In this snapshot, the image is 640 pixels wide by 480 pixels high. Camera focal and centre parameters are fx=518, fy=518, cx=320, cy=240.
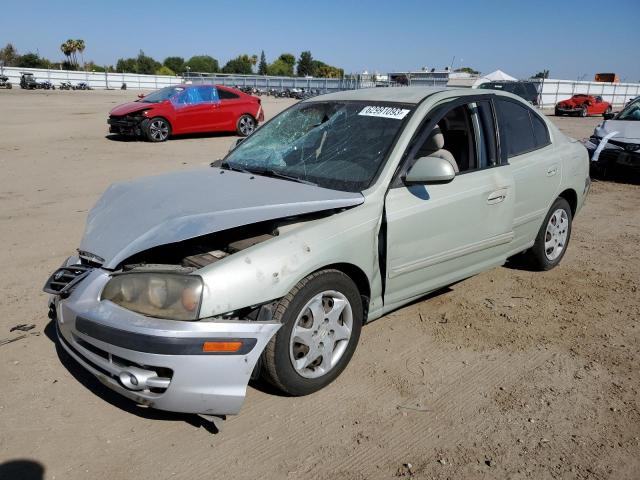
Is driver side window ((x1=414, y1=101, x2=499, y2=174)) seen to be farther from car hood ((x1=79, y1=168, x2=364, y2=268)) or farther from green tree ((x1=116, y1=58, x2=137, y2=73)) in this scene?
green tree ((x1=116, y1=58, x2=137, y2=73))

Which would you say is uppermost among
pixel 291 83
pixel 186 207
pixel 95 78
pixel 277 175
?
pixel 95 78

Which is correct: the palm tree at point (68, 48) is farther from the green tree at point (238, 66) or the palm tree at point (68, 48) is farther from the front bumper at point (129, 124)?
the front bumper at point (129, 124)

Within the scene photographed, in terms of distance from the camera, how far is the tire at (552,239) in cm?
471

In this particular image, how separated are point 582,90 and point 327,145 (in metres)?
44.1

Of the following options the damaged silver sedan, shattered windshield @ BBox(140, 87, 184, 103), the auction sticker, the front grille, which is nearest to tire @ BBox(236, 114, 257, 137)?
shattered windshield @ BBox(140, 87, 184, 103)

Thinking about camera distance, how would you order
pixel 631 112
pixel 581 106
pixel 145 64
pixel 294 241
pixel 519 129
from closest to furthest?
pixel 294 241
pixel 519 129
pixel 631 112
pixel 581 106
pixel 145 64

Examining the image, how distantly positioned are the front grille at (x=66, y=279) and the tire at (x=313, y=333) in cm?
110

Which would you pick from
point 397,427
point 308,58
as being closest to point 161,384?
point 397,427

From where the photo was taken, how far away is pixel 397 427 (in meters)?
2.75

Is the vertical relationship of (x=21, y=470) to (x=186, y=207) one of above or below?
below

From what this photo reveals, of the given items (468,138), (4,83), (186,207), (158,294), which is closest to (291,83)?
(4,83)

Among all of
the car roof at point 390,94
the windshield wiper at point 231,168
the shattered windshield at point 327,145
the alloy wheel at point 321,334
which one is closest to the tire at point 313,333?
the alloy wheel at point 321,334

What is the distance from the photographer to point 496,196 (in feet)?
12.6

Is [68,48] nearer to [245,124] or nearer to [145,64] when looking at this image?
[145,64]
